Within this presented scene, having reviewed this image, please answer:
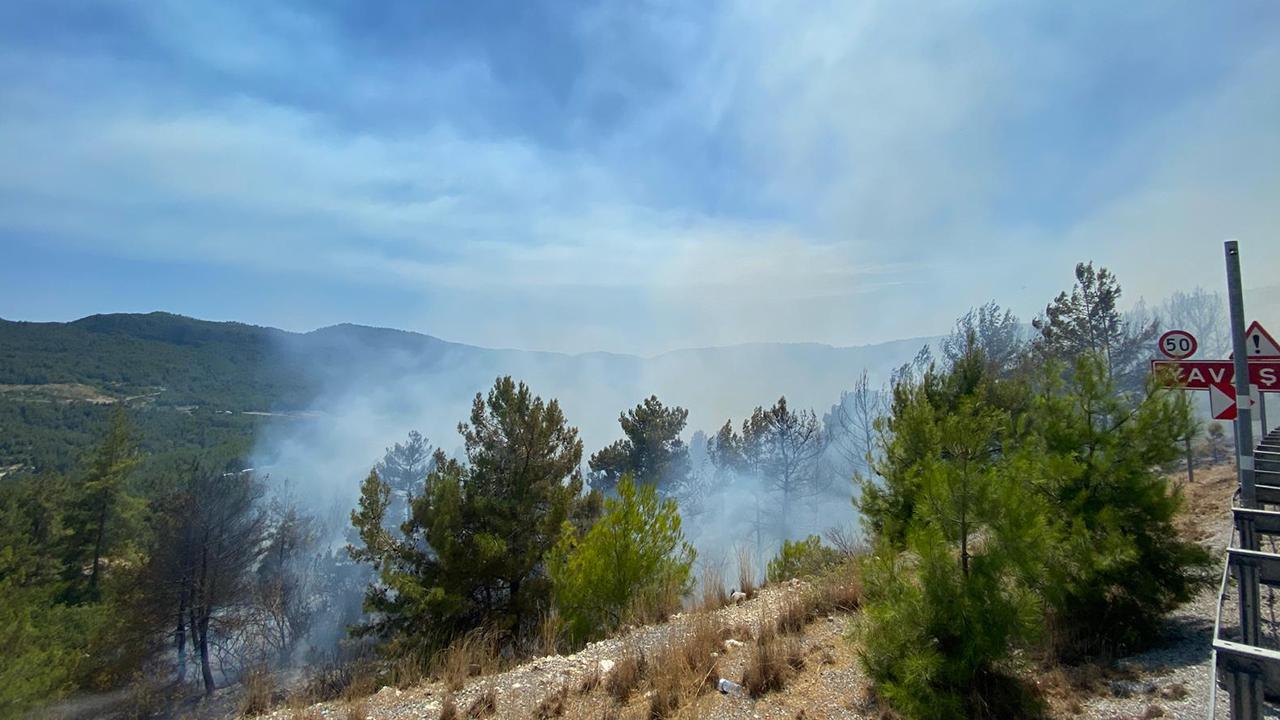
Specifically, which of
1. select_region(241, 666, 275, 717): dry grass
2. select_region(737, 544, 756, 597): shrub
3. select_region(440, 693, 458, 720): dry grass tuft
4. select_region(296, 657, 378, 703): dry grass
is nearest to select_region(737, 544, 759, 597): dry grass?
select_region(737, 544, 756, 597): shrub

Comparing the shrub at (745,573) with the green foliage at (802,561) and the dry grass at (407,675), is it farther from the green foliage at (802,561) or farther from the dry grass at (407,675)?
the dry grass at (407,675)

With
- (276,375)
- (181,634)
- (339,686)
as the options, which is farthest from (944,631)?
(276,375)

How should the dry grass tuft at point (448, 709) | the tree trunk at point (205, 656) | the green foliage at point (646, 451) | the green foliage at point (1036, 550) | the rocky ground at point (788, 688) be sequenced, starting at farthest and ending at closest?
1. the green foliage at point (646, 451)
2. the tree trunk at point (205, 656)
3. the dry grass tuft at point (448, 709)
4. the rocky ground at point (788, 688)
5. the green foliage at point (1036, 550)

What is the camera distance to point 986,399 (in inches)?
527

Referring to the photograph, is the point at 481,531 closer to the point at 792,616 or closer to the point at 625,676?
the point at 792,616

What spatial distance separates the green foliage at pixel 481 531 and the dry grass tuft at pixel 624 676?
7.22 meters

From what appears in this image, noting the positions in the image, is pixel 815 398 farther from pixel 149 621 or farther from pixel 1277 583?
pixel 1277 583

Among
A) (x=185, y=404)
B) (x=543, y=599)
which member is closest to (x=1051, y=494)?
(x=543, y=599)

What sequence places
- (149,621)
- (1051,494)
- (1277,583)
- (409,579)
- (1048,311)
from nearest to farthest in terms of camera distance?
1. (1277,583)
2. (1051,494)
3. (409,579)
4. (149,621)
5. (1048,311)

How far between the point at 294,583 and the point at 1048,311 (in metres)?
40.0

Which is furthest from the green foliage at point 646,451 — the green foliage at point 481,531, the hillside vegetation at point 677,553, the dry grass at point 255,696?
the dry grass at point 255,696

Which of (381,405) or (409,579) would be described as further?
(381,405)

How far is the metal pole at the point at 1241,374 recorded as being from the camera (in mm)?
4180

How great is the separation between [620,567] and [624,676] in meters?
3.81
